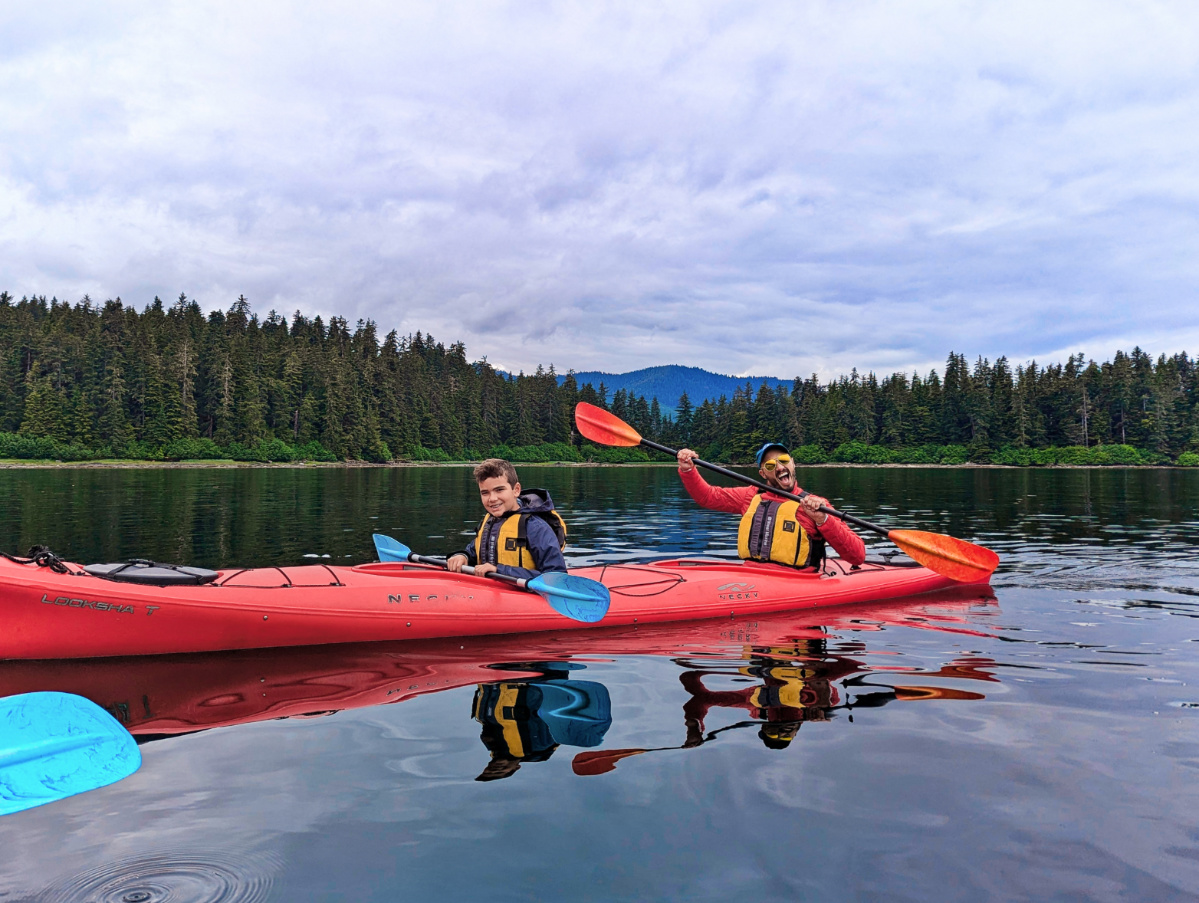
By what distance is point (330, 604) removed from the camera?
21.2ft

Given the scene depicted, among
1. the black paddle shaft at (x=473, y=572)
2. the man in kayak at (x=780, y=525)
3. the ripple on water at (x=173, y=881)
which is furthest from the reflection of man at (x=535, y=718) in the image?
the man in kayak at (x=780, y=525)

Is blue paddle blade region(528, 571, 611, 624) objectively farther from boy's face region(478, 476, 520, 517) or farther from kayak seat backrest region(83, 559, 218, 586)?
kayak seat backrest region(83, 559, 218, 586)

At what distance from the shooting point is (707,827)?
3225mm

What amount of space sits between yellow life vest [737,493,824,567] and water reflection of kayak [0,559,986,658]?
25 cm

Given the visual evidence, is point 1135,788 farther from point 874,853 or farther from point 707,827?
point 707,827

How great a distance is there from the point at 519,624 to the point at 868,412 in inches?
3861

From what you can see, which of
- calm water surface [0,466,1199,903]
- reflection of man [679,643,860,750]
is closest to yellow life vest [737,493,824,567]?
calm water surface [0,466,1199,903]

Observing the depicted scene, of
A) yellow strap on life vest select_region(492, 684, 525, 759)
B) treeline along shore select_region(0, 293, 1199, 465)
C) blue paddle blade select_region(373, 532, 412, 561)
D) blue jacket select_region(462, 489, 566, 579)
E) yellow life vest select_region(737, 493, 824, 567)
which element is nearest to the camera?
yellow strap on life vest select_region(492, 684, 525, 759)

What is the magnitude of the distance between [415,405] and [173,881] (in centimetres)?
9780

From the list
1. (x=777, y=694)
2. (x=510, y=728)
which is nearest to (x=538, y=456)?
(x=777, y=694)

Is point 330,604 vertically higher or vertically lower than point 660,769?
higher

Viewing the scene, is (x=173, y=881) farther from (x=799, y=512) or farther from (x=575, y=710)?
(x=799, y=512)

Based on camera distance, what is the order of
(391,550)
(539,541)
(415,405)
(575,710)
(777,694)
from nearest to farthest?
(575,710) < (777,694) < (539,541) < (391,550) < (415,405)

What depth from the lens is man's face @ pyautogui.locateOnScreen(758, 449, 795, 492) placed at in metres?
8.44
